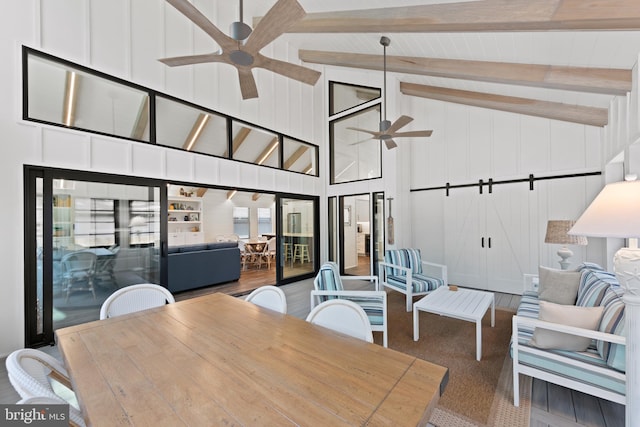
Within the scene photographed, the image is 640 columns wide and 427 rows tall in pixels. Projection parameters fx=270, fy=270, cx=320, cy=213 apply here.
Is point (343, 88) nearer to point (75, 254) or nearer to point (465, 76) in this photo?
point (465, 76)

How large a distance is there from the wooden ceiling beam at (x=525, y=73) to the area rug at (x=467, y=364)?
113 inches

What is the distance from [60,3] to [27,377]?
4.16m

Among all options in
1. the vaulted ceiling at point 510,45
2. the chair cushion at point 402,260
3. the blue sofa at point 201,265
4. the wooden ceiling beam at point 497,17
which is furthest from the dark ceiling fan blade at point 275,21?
the blue sofa at point 201,265

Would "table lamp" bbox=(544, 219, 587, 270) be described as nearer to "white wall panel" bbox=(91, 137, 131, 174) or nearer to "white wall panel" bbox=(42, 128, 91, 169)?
"white wall panel" bbox=(91, 137, 131, 174)

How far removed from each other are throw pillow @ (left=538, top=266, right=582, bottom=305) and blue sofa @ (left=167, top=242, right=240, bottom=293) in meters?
5.36

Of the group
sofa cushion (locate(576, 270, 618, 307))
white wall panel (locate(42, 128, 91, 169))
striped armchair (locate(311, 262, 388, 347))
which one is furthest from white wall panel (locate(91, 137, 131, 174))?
sofa cushion (locate(576, 270, 618, 307))

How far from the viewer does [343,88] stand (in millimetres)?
6762

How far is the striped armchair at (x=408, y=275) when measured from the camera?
4051 mm

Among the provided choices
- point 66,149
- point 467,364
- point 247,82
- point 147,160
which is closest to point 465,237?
point 467,364

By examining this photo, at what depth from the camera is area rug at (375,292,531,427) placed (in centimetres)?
192

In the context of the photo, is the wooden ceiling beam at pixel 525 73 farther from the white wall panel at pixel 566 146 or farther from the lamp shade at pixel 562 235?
the white wall panel at pixel 566 146

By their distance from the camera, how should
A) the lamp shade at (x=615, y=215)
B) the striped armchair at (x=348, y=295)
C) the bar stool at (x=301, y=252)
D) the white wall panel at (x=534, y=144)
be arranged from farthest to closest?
the bar stool at (x=301, y=252), the white wall panel at (x=534, y=144), the striped armchair at (x=348, y=295), the lamp shade at (x=615, y=215)

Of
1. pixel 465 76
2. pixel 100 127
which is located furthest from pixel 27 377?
pixel 465 76

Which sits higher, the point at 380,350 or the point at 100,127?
the point at 100,127
